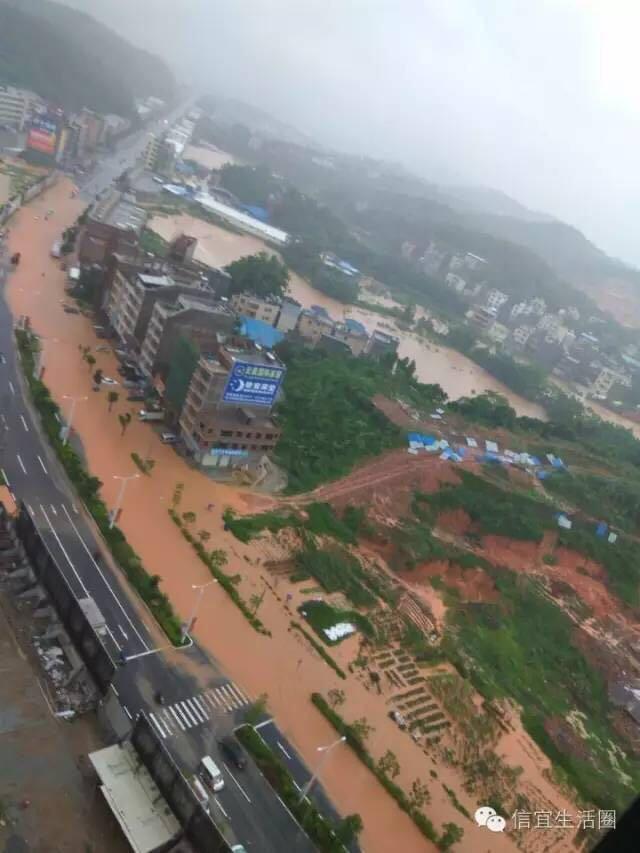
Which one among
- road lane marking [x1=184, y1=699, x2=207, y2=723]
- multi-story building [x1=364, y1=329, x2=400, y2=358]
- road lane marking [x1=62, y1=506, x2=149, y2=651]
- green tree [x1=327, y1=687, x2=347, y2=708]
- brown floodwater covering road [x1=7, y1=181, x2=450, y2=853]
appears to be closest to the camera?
road lane marking [x1=184, y1=699, x2=207, y2=723]

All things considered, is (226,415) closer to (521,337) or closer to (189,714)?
(189,714)

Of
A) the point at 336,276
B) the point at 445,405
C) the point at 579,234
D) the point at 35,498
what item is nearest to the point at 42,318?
the point at 35,498

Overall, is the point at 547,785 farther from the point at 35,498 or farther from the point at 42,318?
the point at 42,318

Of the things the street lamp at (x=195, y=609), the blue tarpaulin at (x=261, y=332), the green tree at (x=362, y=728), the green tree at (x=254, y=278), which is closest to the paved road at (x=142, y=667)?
the street lamp at (x=195, y=609)

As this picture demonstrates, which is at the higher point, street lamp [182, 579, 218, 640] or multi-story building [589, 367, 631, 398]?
multi-story building [589, 367, 631, 398]

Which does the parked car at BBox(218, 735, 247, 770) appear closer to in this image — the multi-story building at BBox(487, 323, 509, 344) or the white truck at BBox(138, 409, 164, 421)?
the white truck at BBox(138, 409, 164, 421)

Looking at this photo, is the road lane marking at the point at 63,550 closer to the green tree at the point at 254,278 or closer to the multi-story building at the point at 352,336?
the green tree at the point at 254,278

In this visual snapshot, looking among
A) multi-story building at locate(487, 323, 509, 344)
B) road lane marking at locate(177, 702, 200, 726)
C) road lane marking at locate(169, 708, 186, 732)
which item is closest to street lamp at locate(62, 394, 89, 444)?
road lane marking at locate(177, 702, 200, 726)
